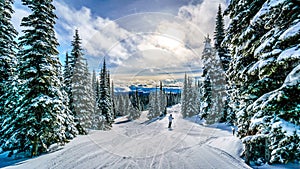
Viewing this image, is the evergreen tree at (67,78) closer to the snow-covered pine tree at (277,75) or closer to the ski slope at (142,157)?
the ski slope at (142,157)

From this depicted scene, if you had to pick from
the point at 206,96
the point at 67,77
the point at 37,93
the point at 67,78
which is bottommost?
the point at 206,96

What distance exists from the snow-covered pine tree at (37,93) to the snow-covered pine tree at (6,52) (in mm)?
3572

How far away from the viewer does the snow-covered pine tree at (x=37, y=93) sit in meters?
9.80

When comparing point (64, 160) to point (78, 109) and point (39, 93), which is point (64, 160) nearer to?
point (39, 93)

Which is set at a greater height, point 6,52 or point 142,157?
point 6,52

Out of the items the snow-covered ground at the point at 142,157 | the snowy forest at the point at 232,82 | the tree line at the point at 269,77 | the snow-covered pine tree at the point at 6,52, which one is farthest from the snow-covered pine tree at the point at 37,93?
the tree line at the point at 269,77

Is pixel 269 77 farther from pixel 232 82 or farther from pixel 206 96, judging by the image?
pixel 206 96

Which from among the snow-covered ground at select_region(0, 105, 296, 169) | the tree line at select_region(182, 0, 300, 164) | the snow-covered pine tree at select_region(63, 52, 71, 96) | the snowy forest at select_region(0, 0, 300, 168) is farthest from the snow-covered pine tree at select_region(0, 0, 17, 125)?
the tree line at select_region(182, 0, 300, 164)

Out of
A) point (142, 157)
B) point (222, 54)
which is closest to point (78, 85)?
point (142, 157)

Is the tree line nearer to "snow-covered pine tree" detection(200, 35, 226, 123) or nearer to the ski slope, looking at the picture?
the ski slope

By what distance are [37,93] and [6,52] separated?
6405 mm

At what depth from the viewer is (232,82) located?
Answer: 382 inches

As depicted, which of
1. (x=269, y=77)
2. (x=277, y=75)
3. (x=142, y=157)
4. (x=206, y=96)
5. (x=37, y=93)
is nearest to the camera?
(x=277, y=75)

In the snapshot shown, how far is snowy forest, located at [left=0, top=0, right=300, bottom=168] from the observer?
4.97 m
